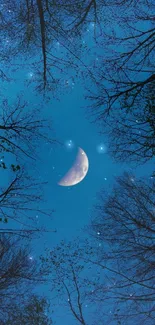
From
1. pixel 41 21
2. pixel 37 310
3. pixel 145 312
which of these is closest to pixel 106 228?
pixel 145 312

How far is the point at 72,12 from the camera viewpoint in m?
6.14

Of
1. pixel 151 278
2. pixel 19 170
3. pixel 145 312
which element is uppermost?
pixel 19 170

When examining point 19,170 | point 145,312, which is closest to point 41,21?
point 19,170

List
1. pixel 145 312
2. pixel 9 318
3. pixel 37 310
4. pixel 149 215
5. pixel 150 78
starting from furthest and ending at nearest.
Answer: pixel 37 310 < pixel 9 318 < pixel 149 215 < pixel 145 312 < pixel 150 78

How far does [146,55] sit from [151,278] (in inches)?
216

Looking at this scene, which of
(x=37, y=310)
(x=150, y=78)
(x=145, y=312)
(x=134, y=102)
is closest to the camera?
(x=150, y=78)

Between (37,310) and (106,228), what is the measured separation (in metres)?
7.65

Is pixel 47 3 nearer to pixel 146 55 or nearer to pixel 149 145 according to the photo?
pixel 146 55

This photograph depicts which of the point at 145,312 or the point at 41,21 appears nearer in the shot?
the point at 41,21

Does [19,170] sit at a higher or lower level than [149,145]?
higher

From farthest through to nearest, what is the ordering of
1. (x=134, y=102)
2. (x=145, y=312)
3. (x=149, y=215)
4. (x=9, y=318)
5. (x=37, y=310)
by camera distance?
1. (x=37, y=310)
2. (x=9, y=318)
3. (x=149, y=215)
4. (x=145, y=312)
5. (x=134, y=102)

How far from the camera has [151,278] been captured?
743cm

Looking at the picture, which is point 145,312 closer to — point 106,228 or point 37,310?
point 106,228

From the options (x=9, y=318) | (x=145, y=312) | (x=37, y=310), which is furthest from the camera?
(x=37, y=310)
